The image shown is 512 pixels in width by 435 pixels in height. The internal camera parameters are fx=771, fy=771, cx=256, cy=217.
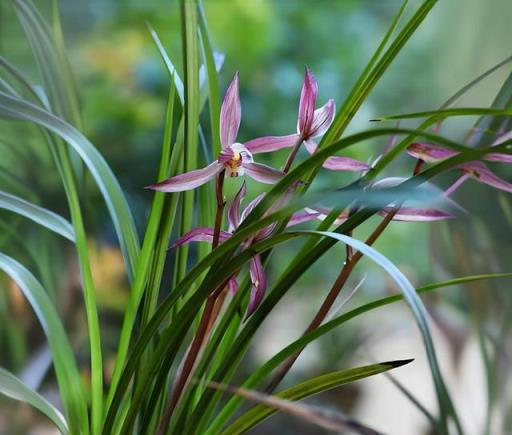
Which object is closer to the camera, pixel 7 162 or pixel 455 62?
pixel 7 162

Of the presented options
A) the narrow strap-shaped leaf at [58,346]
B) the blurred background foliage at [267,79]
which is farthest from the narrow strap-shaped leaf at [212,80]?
the blurred background foliage at [267,79]

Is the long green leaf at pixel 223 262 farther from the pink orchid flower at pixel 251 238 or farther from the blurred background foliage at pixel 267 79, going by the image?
the blurred background foliage at pixel 267 79

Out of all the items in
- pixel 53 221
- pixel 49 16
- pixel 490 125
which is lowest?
pixel 53 221

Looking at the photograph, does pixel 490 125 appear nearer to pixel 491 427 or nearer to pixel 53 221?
pixel 53 221

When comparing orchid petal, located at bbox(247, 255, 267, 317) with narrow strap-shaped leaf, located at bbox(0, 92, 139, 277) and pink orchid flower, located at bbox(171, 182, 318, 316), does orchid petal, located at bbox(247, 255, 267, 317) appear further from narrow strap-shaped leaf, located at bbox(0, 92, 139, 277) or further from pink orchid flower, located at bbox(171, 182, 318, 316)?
narrow strap-shaped leaf, located at bbox(0, 92, 139, 277)

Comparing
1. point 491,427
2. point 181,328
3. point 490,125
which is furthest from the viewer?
point 491,427

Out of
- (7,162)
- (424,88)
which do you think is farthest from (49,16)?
(424,88)
